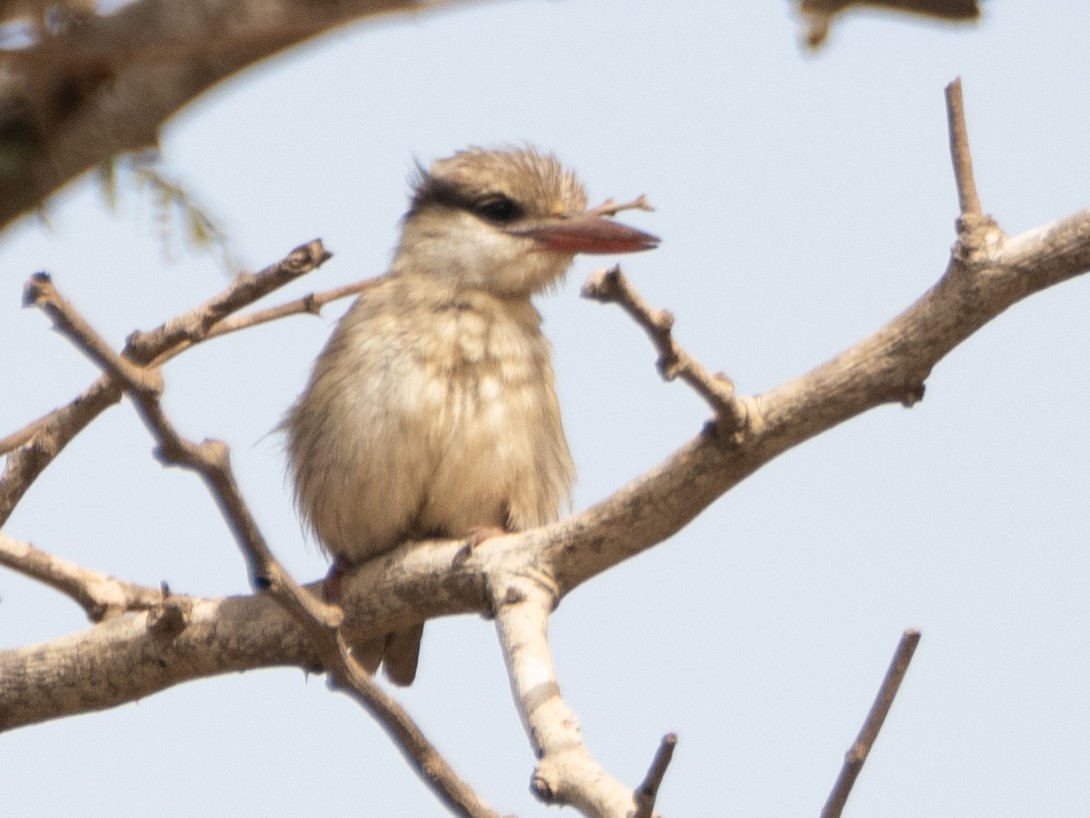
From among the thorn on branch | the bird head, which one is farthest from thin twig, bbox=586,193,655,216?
the thorn on branch

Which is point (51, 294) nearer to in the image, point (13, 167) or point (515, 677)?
point (13, 167)

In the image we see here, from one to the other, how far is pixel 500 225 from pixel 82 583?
158 centimetres

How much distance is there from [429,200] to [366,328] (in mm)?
721

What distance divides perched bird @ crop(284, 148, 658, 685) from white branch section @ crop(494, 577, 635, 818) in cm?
80

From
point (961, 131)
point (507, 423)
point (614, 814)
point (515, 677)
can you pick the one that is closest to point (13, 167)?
point (614, 814)

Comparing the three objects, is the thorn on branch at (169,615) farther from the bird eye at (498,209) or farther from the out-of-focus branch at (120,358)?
the bird eye at (498,209)

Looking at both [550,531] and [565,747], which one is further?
[550,531]

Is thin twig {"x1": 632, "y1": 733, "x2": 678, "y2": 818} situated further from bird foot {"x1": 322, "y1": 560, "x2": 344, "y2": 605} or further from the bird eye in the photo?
the bird eye

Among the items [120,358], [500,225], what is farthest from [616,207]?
[120,358]

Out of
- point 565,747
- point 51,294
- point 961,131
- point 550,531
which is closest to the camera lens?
point 51,294

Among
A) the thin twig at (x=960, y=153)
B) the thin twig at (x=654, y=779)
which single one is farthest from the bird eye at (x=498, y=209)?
the thin twig at (x=654, y=779)

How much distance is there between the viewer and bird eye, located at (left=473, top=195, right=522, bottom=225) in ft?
14.9

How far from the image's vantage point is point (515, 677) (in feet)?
9.01

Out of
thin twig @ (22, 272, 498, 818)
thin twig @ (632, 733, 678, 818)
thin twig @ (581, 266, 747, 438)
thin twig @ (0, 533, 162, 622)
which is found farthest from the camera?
thin twig @ (0, 533, 162, 622)
